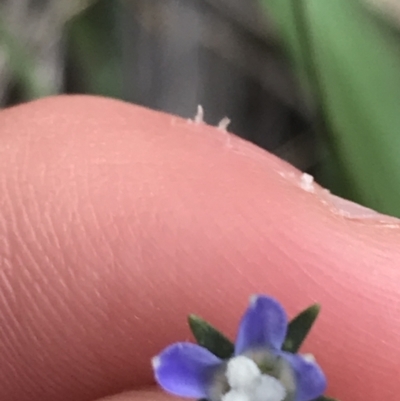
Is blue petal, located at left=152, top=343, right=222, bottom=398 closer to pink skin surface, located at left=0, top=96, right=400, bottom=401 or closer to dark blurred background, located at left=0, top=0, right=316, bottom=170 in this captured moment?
pink skin surface, located at left=0, top=96, right=400, bottom=401

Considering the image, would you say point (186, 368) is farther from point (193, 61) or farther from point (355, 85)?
point (193, 61)

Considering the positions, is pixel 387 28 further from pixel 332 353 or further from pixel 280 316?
pixel 280 316

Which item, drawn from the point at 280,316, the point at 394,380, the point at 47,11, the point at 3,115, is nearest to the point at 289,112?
the point at 47,11

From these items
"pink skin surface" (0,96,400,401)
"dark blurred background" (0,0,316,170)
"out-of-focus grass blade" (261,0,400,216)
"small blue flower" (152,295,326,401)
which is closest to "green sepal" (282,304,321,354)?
"small blue flower" (152,295,326,401)

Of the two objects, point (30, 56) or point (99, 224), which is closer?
point (99, 224)

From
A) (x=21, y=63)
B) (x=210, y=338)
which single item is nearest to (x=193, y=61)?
(x=21, y=63)

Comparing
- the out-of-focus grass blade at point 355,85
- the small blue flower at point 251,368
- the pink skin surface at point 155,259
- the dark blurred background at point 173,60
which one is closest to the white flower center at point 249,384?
the small blue flower at point 251,368

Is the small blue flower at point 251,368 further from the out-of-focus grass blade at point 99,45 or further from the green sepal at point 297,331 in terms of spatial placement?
the out-of-focus grass blade at point 99,45
